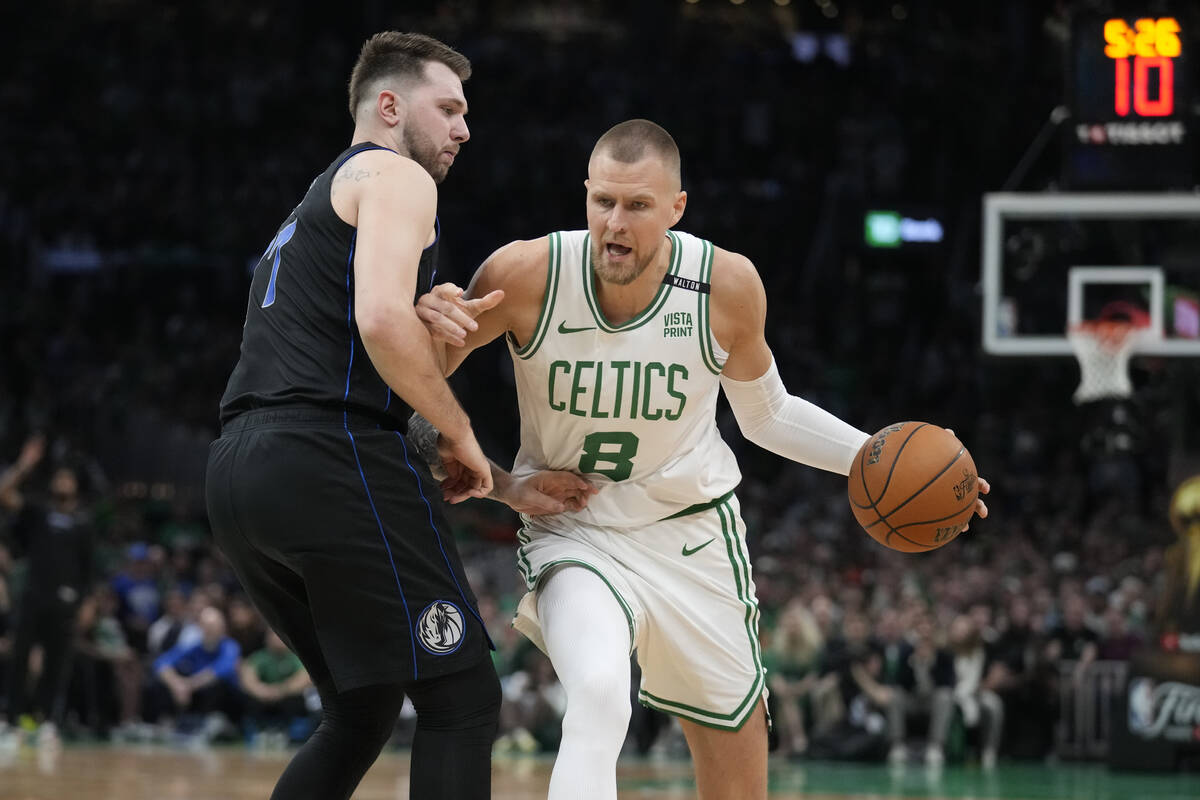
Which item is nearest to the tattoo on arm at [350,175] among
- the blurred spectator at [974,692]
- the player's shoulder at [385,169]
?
the player's shoulder at [385,169]

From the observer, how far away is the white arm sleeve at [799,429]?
4.86 metres

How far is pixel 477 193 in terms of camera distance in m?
21.3

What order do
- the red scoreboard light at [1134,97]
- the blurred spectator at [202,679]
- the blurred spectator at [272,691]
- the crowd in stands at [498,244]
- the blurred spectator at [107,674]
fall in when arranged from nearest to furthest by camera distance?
the red scoreboard light at [1134,97] < the blurred spectator at [272,691] < the blurred spectator at [202,679] < the blurred spectator at [107,674] < the crowd in stands at [498,244]

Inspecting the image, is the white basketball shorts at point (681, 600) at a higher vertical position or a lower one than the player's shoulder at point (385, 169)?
lower

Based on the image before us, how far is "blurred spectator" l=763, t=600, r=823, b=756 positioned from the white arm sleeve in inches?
314

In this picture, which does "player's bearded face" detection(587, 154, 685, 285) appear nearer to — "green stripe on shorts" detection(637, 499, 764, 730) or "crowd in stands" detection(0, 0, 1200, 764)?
"green stripe on shorts" detection(637, 499, 764, 730)

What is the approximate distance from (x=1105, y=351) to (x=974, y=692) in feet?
10.3

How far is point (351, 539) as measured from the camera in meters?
3.68

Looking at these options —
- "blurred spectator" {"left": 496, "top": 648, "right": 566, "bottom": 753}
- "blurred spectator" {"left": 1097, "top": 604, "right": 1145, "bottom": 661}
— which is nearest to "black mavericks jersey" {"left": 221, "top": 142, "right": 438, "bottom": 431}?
"blurred spectator" {"left": 496, "top": 648, "right": 566, "bottom": 753}

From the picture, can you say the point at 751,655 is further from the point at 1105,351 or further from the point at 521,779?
the point at 1105,351

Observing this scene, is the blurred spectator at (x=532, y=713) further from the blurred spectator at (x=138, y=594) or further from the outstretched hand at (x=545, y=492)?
the outstretched hand at (x=545, y=492)

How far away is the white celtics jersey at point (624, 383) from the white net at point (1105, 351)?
736 cm

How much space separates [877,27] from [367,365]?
22.6 meters

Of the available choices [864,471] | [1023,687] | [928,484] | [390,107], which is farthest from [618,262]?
[1023,687]
